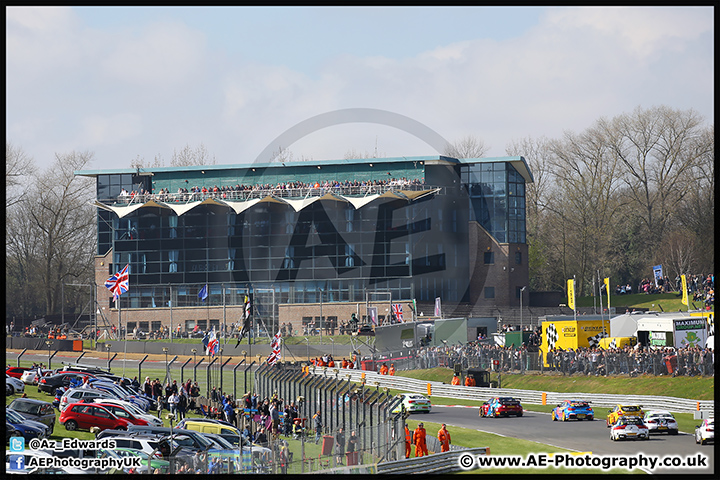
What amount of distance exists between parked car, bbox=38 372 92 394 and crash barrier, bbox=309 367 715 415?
1442 cm

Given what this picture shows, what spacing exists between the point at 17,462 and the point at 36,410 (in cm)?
985

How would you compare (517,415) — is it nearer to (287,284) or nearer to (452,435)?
(452,435)

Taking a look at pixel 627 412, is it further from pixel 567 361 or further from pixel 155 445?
pixel 155 445

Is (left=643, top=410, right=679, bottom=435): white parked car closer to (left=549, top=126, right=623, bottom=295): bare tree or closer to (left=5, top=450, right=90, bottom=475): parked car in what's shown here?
(left=5, top=450, right=90, bottom=475): parked car

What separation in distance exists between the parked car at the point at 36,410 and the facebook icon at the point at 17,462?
9.25 meters

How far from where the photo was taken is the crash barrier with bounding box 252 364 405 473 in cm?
2652

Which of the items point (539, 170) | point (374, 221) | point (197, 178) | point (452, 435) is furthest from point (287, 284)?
point (452, 435)

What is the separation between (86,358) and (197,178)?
104ft

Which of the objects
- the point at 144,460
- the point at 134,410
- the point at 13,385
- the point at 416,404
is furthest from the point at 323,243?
the point at 144,460

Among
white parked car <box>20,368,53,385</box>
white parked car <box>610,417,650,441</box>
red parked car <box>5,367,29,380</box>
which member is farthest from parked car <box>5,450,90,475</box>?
red parked car <box>5,367,29,380</box>

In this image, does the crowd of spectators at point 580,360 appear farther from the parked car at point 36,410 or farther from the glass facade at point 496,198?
the glass facade at point 496,198

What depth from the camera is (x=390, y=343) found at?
215 feet

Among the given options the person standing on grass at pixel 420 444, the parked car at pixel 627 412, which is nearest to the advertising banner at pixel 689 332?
the parked car at pixel 627 412

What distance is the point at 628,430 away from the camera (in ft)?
102
